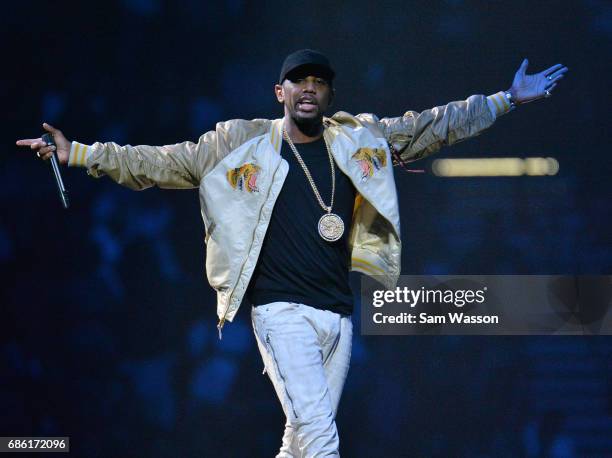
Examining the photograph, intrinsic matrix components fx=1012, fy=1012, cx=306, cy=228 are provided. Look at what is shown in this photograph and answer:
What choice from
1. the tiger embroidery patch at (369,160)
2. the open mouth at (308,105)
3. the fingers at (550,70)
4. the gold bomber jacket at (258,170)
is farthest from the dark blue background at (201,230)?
the open mouth at (308,105)

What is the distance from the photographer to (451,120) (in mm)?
3582

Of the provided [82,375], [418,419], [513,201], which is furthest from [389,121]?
[82,375]

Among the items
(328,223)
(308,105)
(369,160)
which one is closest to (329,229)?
(328,223)

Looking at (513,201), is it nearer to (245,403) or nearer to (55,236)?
(245,403)

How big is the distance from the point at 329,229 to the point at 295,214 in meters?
0.13

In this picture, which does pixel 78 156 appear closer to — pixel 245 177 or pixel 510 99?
pixel 245 177

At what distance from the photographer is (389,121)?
3.62 metres

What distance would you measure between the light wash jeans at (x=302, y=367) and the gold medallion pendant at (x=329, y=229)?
243 mm

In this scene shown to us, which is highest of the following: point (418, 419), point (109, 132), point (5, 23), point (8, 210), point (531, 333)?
point (5, 23)

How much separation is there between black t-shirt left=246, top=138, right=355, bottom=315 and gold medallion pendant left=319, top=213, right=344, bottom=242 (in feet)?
0.06

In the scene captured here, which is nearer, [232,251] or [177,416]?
[232,251]

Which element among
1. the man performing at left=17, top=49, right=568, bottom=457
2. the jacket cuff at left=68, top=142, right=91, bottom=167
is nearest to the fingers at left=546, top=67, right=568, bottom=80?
the man performing at left=17, top=49, right=568, bottom=457

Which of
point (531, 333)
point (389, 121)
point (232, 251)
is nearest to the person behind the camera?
point (232, 251)

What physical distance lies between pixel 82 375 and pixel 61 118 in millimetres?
1235
